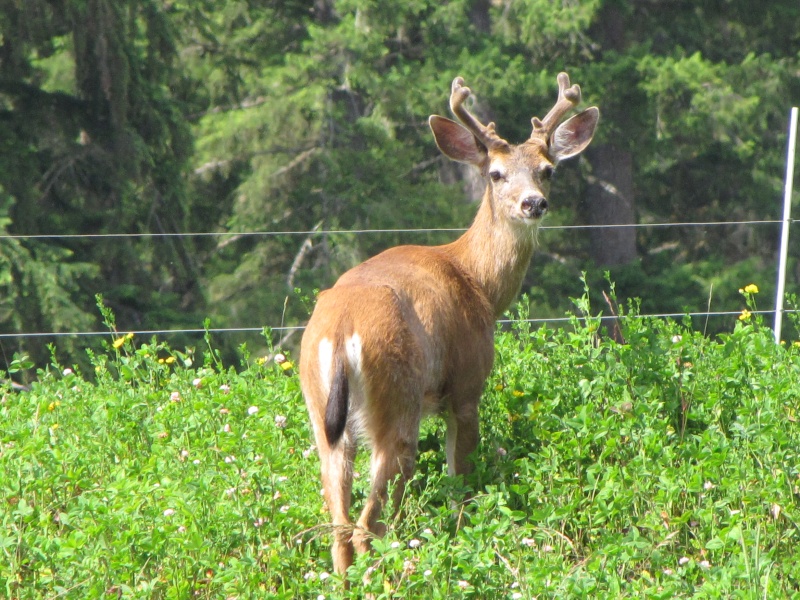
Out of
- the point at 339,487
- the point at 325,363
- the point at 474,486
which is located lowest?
the point at 474,486

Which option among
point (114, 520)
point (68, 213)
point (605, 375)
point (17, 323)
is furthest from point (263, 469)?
point (68, 213)

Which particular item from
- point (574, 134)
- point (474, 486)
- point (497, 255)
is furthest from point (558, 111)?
point (474, 486)

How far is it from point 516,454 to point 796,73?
670 inches

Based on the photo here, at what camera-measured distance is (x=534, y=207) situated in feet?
18.9

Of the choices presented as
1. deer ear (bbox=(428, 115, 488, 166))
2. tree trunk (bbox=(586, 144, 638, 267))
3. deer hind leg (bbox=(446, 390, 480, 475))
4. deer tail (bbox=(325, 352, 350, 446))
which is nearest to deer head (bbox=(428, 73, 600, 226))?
deer ear (bbox=(428, 115, 488, 166))

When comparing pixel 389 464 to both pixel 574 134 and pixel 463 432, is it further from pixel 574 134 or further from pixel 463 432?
pixel 574 134

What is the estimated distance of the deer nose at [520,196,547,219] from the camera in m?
5.76

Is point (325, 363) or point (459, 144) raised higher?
point (459, 144)

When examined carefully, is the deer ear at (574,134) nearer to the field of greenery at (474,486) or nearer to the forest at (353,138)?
the field of greenery at (474,486)

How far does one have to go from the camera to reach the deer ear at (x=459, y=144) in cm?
616

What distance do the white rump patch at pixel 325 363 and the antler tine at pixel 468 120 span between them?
1813mm

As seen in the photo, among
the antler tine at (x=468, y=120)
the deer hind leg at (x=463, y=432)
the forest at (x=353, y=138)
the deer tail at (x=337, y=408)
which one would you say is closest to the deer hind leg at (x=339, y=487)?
the deer tail at (x=337, y=408)

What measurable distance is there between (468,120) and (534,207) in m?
0.61

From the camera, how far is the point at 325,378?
450 centimetres
